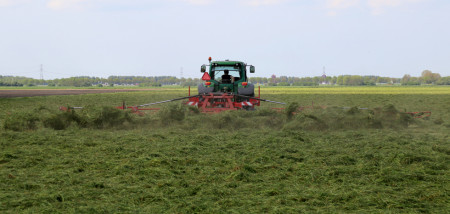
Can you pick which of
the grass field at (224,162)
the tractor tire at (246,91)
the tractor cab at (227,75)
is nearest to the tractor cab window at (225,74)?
the tractor cab at (227,75)

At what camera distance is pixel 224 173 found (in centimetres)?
693

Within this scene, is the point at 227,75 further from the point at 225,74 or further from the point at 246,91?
the point at 246,91

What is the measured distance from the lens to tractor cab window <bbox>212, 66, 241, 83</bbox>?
17.3m

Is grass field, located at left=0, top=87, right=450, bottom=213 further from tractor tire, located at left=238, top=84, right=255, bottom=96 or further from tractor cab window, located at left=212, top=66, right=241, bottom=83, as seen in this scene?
tractor cab window, located at left=212, top=66, right=241, bottom=83

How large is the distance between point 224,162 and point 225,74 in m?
9.92

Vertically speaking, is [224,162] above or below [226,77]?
below

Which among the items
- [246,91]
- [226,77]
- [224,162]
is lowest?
[224,162]

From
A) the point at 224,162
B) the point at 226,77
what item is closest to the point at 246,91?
the point at 226,77

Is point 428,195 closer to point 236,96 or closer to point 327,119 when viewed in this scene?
point 327,119

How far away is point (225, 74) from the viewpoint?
17.4m

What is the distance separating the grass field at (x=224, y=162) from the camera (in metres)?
5.41

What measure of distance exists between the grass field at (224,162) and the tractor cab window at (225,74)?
4.00 meters

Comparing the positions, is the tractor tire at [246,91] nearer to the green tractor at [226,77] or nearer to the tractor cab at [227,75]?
the green tractor at [226,77]

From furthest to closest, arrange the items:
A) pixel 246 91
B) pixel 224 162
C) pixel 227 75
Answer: pixel 227 75 < pixel 246 91 < pixel 224 162
